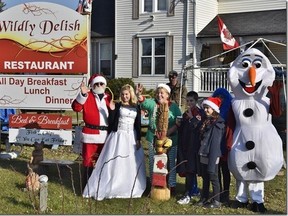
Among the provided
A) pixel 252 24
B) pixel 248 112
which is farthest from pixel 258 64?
pixel 252 24

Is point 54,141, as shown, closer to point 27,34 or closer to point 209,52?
point 27,34

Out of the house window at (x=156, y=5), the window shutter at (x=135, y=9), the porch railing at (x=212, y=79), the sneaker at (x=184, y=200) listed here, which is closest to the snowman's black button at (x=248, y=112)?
the sneaker at (x=184, y=200)

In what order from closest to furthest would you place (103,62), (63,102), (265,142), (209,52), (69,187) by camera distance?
1. (265,142)
2. (69,187)
3. (63,102)
4. (209,52)
5. (103,62)

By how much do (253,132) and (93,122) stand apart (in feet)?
7.04

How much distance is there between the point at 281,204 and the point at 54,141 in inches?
163

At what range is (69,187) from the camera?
7.03 meters

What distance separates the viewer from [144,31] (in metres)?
21.6

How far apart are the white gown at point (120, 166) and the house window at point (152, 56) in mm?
14717

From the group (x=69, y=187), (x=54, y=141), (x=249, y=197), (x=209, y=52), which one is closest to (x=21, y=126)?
(x=54, y=141)

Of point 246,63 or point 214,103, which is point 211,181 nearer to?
point 214,103

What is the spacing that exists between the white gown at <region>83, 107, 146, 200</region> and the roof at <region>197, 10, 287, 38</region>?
45.5 ft

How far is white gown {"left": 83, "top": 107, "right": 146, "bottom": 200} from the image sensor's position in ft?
20.9

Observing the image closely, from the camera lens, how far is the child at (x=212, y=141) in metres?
5.81

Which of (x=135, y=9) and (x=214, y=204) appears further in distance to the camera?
(x=135, y=9)
